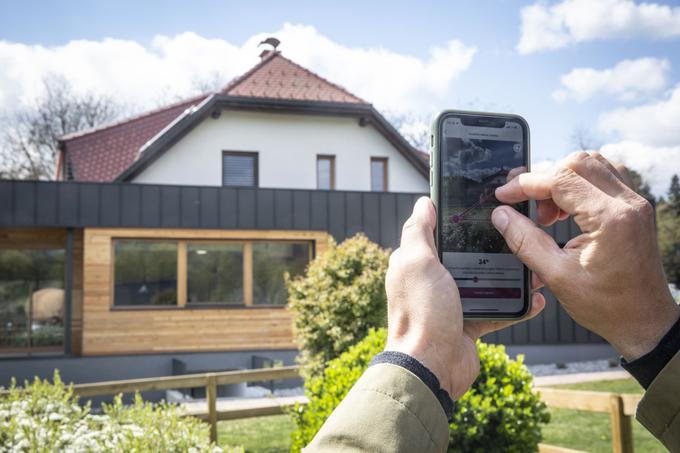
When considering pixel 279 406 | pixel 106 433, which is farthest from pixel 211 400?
pixel 106 433

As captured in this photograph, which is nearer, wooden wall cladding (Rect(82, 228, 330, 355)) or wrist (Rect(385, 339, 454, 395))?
wrist (Rect(385, 339, 454, 395))

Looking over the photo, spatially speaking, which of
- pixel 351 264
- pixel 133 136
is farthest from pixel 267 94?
pixel 351 264

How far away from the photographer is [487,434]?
17.1ft

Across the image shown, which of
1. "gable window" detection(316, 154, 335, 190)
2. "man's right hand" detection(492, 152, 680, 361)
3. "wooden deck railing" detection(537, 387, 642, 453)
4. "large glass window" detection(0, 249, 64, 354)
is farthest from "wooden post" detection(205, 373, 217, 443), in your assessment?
"gable window" detection(316, 154, 335, 190)

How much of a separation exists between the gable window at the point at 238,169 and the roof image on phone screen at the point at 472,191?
65.3 ft

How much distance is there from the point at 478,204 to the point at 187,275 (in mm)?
14879

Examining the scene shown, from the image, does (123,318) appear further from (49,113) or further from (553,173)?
(49,113)

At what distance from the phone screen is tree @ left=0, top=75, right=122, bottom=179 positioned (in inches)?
1445

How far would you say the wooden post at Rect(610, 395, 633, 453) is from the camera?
19.0 ft

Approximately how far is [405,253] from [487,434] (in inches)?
164

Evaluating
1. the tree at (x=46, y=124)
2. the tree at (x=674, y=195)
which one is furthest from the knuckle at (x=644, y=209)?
the tree at (x=674, y=195)

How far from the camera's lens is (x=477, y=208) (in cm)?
189

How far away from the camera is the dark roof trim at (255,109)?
20.4 m

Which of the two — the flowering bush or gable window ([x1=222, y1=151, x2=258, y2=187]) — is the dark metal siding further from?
the flowering bush
